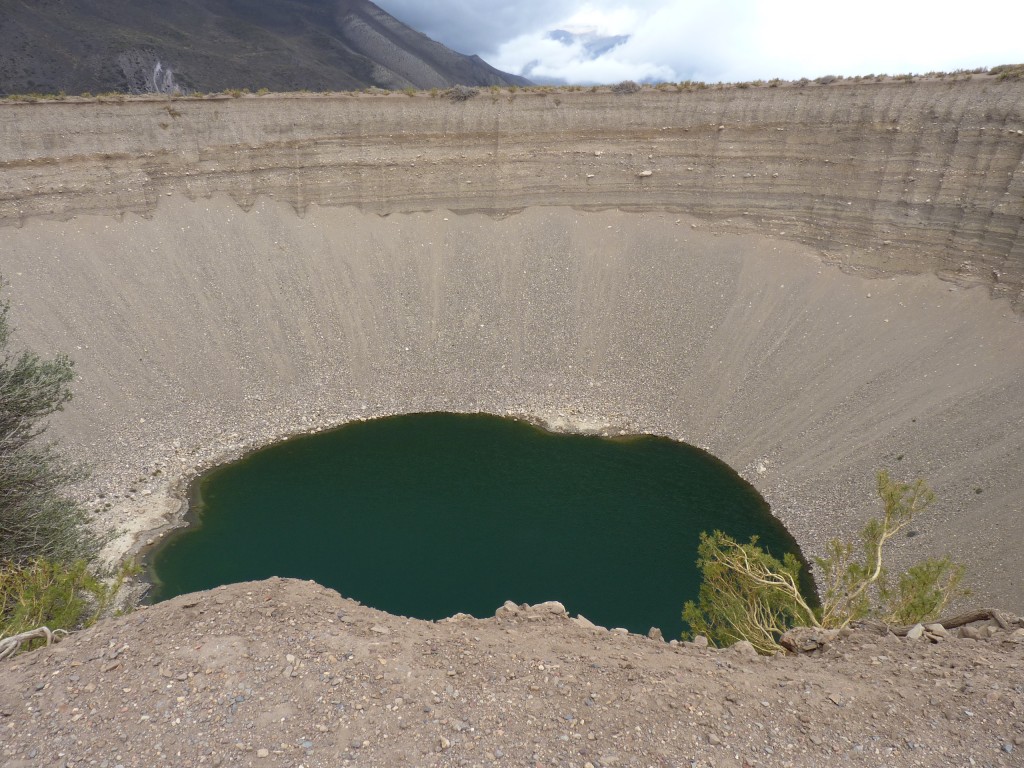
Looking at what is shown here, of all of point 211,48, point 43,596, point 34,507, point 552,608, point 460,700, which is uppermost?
point 211,48

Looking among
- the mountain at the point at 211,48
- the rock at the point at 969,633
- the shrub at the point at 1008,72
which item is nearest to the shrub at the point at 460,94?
the shrub at the point at 1008,72

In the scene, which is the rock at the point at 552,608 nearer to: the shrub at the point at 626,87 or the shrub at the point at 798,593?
the shrub at the point at 798,593

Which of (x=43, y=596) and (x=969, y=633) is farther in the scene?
(x=43, y=596)

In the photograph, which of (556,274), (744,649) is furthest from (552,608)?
(556,274)

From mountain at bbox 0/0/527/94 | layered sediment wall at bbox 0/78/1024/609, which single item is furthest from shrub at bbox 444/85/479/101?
mountain at bbox 0/0/527/94

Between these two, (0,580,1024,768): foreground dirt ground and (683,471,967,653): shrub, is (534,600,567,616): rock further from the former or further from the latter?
(683,471,967,653): shrub

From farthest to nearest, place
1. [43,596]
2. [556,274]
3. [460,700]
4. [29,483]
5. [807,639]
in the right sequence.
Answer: [556,274] < [29,483] < [807,639] < [43,596] < [460,700]

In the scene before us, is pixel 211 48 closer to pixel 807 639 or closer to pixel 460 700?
pixel 460 700

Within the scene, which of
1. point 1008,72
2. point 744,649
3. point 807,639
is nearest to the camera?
point 744,649
